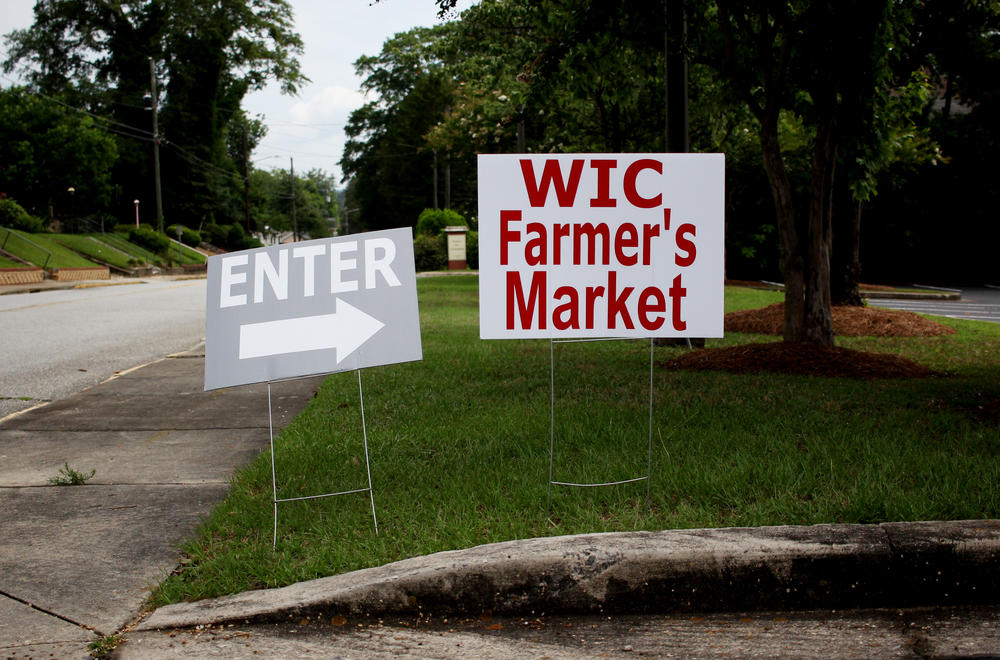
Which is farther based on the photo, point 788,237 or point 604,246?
point 788,237

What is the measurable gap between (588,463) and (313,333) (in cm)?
170

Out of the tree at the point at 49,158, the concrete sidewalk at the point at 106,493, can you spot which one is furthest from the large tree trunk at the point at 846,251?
the tree at the point at 49,158

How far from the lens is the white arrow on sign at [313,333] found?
4227 mm

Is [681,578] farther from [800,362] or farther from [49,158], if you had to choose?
[49,158]

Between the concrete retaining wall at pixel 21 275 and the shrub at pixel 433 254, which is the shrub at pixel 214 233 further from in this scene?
the concrete retaining wall at pixel 21 275

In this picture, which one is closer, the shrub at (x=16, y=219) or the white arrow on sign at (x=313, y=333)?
the white arrow on sign at (x=313, y=333)

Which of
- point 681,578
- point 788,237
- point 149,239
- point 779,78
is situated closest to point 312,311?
point 681,578

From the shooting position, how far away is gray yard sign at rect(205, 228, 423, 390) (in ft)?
13.8

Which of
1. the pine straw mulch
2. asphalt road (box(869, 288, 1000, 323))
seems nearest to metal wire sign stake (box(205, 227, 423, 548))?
the pine straw mulch

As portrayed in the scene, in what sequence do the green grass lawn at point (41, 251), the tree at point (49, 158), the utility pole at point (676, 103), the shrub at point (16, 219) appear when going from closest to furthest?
1. the utility pole at point (676, 103)
2. the green grass lawn at point (41, 251)
3. the shrub at point (16, 219)
4. the tree at point (49, 158)

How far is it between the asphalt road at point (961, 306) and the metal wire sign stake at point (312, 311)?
15.1 m

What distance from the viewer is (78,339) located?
1321cm

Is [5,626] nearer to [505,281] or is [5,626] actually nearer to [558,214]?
[505,281]

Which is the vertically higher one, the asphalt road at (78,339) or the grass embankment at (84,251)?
the grass embankment at (84,251)
